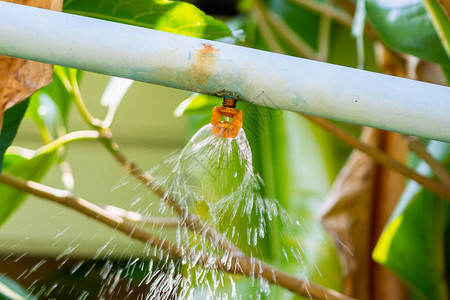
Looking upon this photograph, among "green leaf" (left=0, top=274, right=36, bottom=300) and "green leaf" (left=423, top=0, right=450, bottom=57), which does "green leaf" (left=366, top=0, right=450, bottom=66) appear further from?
"green leaf" (left=0, top=274, right=36, bottom=300)

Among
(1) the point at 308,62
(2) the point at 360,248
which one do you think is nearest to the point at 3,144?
(1) the point at 308,62

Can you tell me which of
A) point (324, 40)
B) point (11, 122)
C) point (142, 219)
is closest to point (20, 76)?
point (11, 122)

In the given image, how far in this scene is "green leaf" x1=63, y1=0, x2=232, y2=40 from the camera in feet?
1.69

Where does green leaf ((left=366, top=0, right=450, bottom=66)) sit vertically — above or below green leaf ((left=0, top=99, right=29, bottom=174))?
above

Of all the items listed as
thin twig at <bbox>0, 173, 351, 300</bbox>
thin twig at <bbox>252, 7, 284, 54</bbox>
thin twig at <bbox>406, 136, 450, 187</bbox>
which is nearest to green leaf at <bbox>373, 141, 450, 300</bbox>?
thin twig at <bbox>406, 136, 450, 187</bbox>

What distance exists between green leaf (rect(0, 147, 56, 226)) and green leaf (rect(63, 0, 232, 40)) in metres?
0.21

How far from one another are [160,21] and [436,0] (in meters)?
0.27

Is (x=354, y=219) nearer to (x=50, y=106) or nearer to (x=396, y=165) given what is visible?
(x=396, y=165)

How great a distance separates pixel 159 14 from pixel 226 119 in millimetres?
205

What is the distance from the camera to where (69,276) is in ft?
3.59

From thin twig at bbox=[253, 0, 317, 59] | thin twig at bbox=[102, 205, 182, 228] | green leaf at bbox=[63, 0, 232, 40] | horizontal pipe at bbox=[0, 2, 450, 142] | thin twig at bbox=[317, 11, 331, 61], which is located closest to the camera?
horizontal pipe at bbox=[0, 2, 450, 142]

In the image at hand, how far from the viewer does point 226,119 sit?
0.36 m

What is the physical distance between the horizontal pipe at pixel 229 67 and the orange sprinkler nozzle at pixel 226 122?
0.03m

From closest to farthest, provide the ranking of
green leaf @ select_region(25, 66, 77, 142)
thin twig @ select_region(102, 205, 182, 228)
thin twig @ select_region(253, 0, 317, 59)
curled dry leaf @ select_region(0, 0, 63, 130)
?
curled dry leaf @ select_region(0, 0, 63, 130) < thin twig @ select_region(102, 205, 182, 228) < green leaf @ select_region(25, 66, 77, 142) < thin twig @ select_region(253, 0, 317, 59)
